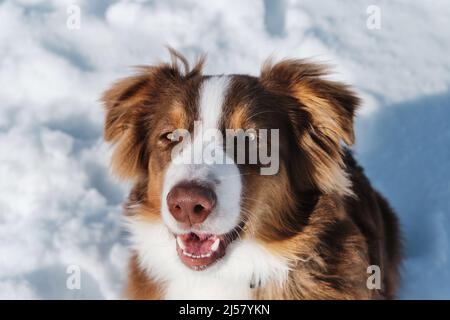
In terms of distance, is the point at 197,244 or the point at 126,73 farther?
the point at 126,73

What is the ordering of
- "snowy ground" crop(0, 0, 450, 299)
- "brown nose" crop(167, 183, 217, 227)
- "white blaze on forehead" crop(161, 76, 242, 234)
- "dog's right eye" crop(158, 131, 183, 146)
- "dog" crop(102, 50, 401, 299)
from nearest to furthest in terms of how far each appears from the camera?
"brown nose" crop(167, 183, 217, 227), "white blaze on forehead" crop(161, 76, 242, 234), "dog" crop(102, 50, 401, 299), "dog's right eye" crop(158, 131, 183, 146), "snowy ground" crop(0, 0, 450, 299)

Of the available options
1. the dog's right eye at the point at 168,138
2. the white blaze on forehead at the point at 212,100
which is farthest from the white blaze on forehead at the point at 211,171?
the dog's right eye at the point at 168,138

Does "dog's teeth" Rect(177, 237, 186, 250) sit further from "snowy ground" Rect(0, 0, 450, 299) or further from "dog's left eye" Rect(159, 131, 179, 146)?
"snowy ground" Rect(0, 0, 450, 299)

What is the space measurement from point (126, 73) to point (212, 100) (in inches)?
135

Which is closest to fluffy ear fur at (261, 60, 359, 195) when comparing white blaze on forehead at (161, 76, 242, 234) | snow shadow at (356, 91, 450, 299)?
white blaze on forehead at (161, 76, 242, 234)

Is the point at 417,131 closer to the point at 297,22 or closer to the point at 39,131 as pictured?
the point at 297,22

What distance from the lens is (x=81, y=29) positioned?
7.45 metres

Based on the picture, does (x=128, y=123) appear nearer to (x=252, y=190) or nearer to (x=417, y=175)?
(x=252, y=190)

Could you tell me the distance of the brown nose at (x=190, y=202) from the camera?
3277mm

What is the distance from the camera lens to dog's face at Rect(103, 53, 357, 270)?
11.4ft

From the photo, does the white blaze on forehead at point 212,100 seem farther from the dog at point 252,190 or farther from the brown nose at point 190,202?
the brown nose at point 190,202

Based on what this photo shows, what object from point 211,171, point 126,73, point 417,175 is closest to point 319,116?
point 211,171

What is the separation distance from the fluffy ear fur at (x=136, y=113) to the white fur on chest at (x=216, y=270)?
0.45m

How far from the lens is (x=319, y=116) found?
3871mm
